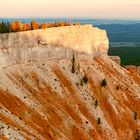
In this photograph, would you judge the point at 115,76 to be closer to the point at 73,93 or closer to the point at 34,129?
the point at 73,93

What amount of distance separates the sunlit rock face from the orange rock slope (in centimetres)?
202

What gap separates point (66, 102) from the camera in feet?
328

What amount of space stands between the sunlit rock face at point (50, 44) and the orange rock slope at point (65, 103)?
2019 mm

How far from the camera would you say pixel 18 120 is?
82.3 metres

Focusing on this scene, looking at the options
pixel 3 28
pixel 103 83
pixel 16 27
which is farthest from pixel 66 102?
pixel 16 27

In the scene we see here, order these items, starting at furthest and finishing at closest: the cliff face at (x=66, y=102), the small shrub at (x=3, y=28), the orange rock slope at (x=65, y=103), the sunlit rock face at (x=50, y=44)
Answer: the small shrub at (x=3, y=28) < the sunlit rock face at (x=50, y=44) < the cliff face at (x=66, y=102) < the orange rock slope at (x=65, y=103)

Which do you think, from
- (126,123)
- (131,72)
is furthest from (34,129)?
(131,72)

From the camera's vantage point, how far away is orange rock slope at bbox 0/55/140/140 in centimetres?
8488

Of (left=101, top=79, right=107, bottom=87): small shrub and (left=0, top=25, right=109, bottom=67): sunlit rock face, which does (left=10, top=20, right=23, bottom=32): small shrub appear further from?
(left=101, top=79, right=107, bottom=87): small shrub

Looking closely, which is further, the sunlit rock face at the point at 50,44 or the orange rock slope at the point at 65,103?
the sunlit rock face at the point at 50,44

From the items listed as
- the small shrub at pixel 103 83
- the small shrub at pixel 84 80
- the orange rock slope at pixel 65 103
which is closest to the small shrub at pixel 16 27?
the orange rock slope at pixel 65 103

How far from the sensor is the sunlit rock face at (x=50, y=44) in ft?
315

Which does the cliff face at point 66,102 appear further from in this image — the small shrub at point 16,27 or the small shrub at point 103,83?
the small shrub at point 16,27

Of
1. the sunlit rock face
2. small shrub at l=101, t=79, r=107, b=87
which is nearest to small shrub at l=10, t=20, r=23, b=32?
the sunlit rock face
